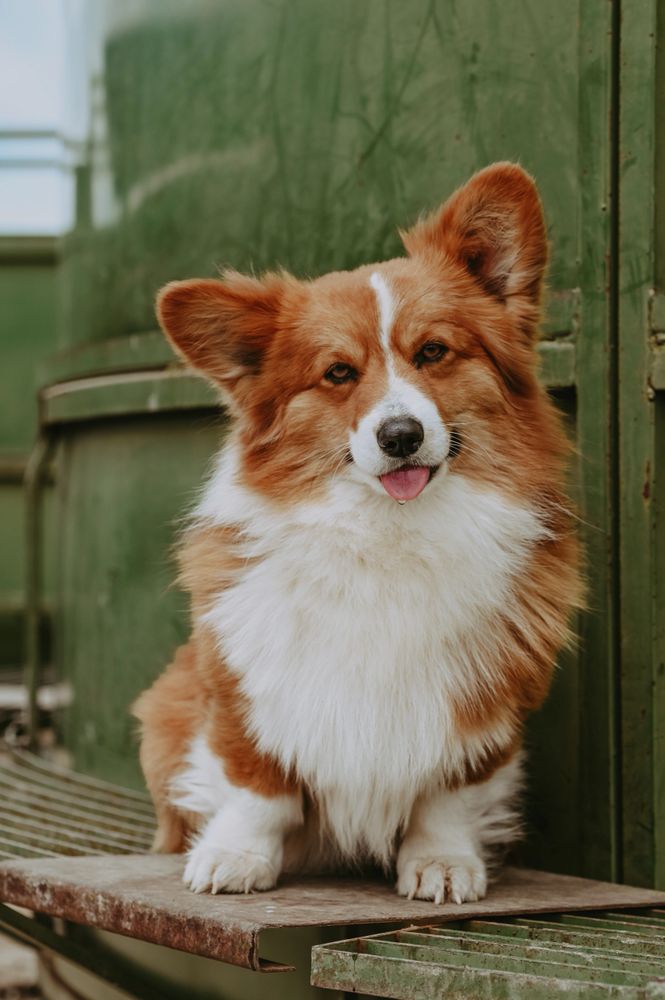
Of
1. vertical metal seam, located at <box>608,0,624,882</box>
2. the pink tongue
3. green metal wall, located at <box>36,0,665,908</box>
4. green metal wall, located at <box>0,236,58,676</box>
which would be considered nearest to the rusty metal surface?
vertical metal seam, located at <box>608,0,624,882</box>

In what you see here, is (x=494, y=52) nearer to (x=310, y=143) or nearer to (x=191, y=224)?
(x=310, y=143)

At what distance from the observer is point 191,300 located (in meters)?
2.78

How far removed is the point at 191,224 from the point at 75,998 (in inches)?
87.8

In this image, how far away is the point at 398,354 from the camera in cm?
264

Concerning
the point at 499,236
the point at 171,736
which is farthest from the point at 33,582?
the point at 499,236

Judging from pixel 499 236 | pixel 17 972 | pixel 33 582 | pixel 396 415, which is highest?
pixel 499 236

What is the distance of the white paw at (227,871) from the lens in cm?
262

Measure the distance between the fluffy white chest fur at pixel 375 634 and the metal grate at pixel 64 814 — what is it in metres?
0.77

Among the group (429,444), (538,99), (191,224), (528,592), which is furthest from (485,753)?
(191,224)

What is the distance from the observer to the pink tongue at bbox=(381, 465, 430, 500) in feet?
8.44

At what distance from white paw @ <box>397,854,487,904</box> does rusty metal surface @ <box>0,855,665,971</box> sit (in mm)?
28

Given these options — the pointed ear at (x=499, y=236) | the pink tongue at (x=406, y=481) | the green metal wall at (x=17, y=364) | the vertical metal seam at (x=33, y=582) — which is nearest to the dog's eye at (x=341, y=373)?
the pink tongue at (x=406, y=481)

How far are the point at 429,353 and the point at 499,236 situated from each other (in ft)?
1.09

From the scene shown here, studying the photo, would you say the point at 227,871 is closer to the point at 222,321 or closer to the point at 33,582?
the point at 222,321
